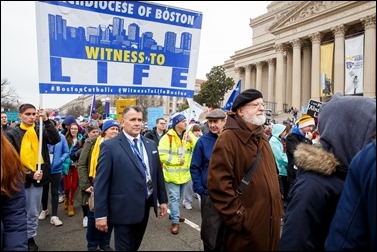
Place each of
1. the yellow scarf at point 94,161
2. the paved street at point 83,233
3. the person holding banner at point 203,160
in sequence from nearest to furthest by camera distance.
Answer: the person holding banner at point 203,160
the paved street at point 83,233
the yellow scarf at point 94,161

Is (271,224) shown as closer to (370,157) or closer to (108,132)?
(370,157)

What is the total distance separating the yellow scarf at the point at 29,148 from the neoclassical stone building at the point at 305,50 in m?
23.5

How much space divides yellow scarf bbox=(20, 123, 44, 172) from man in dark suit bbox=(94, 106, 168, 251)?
179cm

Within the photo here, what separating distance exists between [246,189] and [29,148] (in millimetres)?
3378

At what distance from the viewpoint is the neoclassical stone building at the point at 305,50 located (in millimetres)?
28688

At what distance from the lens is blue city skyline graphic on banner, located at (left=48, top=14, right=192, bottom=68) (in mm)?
3619

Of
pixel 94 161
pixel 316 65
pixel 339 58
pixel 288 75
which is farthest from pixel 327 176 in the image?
pixel 288 75

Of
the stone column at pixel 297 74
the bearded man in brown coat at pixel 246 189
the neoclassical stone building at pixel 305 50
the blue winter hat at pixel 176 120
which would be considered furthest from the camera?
the stone column at pixel 297 74

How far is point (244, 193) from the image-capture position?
8.68 feet

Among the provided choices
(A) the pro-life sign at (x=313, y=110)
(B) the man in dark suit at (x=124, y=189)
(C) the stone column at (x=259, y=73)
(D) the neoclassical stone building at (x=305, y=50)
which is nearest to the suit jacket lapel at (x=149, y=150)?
(B) the man in dark suit at (x=124, y=189)

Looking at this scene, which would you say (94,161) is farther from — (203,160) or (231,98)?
(231,98)

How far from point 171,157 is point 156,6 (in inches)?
115

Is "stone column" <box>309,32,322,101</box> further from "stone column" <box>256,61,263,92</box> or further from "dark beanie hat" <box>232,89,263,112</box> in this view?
"dark beanie hat" <box>232,89,263,112</box>

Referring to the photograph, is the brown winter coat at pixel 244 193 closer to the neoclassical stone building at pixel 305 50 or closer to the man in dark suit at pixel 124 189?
the man in dark suit at pixel 124 189
